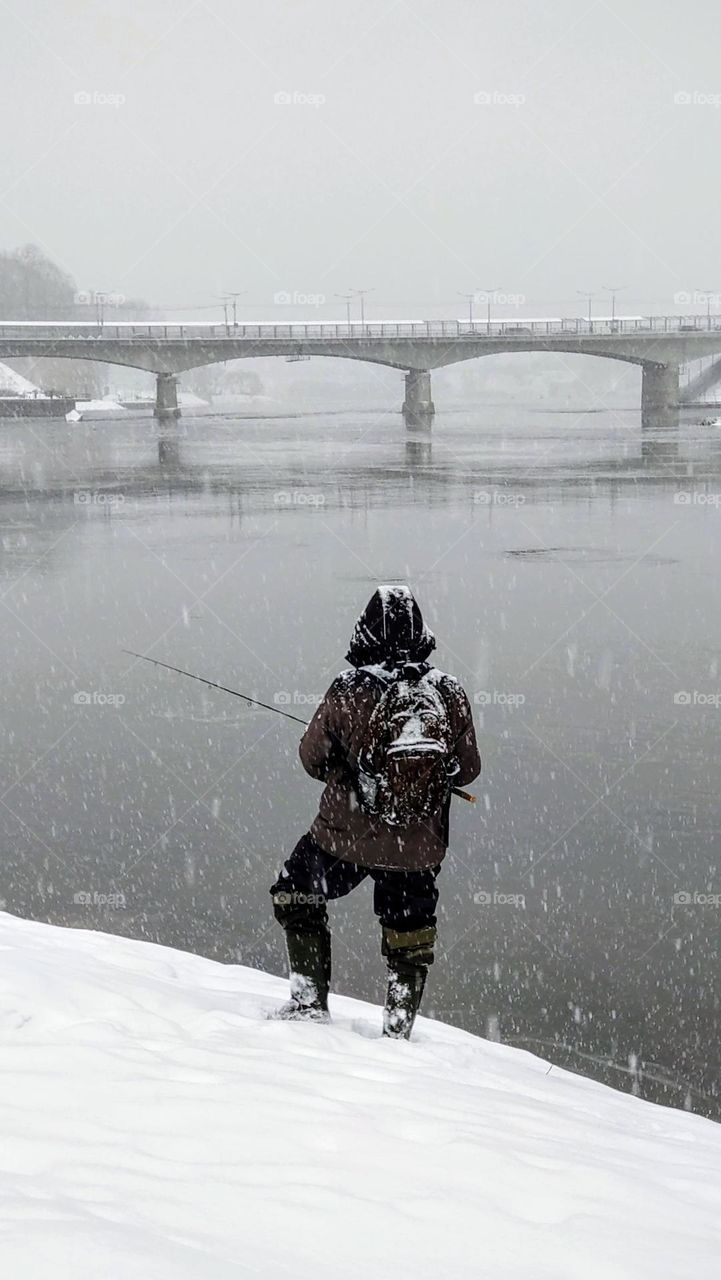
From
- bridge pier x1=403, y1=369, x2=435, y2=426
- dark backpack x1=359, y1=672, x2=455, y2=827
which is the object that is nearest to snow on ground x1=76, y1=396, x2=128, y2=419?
bridge pier x1=403, y1=369, x2=435, y2=426

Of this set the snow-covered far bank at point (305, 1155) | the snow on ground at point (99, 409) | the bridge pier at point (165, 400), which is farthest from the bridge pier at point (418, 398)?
the snow-covered far bank at point (305, 1155)

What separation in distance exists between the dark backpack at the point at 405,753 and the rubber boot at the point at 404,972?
0.47 metres

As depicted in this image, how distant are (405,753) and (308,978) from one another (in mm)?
1080

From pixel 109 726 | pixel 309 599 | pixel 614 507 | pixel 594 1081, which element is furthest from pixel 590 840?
pixel 614 507

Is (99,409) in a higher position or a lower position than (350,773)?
higher

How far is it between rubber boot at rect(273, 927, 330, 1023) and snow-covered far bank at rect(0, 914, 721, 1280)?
0.50 feet

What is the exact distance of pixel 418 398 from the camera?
82125mm

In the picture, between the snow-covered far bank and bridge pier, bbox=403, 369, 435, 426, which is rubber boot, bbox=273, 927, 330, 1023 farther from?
bridge pier, bbox=403, 369, 435, 426

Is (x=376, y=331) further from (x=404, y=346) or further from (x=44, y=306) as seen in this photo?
(x=44, y=306)

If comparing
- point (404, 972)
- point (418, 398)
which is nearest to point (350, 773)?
point (404, 972)

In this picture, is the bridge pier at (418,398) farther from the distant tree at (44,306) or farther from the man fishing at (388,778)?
the man fishing at (388,778)

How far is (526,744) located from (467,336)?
2968 inches

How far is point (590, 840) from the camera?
8.55 m

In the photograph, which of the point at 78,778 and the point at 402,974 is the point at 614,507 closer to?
the point at 78,778
